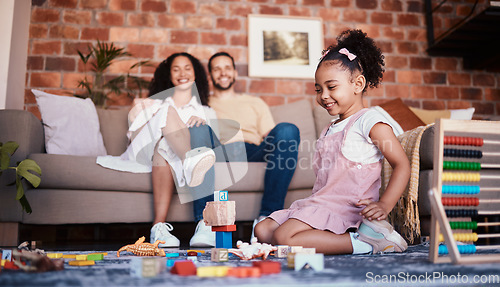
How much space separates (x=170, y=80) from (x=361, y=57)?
60.1 inches

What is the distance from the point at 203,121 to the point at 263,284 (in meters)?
1.64

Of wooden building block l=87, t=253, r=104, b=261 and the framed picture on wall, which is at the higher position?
the framed picture on wall

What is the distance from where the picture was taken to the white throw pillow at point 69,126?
7.93 feet

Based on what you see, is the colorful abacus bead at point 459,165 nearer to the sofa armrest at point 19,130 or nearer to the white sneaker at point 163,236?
the white sneaker at point 163,236

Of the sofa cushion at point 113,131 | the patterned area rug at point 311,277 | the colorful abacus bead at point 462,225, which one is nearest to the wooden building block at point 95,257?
the patterned area rug at point 311,277

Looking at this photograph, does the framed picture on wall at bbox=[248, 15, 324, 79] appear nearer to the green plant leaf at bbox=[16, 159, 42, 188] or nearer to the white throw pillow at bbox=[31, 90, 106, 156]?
the white throw pillow at bbox=[31, 90, 106, 156]

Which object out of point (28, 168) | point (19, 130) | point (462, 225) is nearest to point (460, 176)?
point (462, 225)

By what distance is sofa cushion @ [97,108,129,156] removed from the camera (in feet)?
9.12

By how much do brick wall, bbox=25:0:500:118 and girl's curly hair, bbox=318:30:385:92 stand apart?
179 centimetres

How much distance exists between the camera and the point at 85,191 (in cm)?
216

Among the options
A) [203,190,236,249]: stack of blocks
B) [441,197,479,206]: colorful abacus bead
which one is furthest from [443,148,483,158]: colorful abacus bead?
[203,190,236,249]: stack of blocks

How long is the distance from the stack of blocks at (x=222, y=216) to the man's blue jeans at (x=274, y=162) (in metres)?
0.69

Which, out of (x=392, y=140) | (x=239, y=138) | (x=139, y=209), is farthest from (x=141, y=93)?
(x=392, y=140)

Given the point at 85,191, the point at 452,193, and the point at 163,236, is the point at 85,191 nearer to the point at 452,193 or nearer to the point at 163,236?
the point at 163,236
